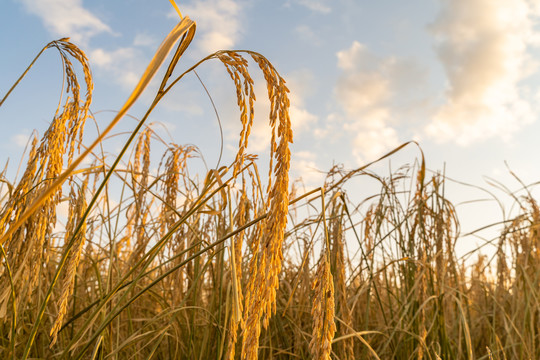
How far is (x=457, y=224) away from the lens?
2.31 meters

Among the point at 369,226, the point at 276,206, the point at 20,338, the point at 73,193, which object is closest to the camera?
the point at 276,206

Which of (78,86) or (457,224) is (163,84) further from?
(457,224)

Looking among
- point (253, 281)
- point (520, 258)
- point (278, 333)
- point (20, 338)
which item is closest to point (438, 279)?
point (278, 333)

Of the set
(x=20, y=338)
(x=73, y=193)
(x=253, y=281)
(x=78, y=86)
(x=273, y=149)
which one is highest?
(x=78, y=86)

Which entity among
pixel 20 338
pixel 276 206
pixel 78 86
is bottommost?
pixel 20 338

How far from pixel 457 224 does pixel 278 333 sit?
3.38 ft

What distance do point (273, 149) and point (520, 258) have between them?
2584 mm

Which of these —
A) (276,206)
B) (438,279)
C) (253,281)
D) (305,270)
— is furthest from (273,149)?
(305,270)

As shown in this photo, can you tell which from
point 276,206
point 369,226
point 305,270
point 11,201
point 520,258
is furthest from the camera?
point 520,258

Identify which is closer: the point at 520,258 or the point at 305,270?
the point at 305,270

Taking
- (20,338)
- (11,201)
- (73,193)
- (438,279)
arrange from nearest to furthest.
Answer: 1. (11,201)
2. (73,193)
3. (20,338)
4. (438,279)

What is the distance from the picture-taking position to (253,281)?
2.70 ft

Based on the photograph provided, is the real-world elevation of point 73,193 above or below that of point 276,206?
above

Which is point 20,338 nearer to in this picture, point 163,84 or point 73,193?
point 73,193
